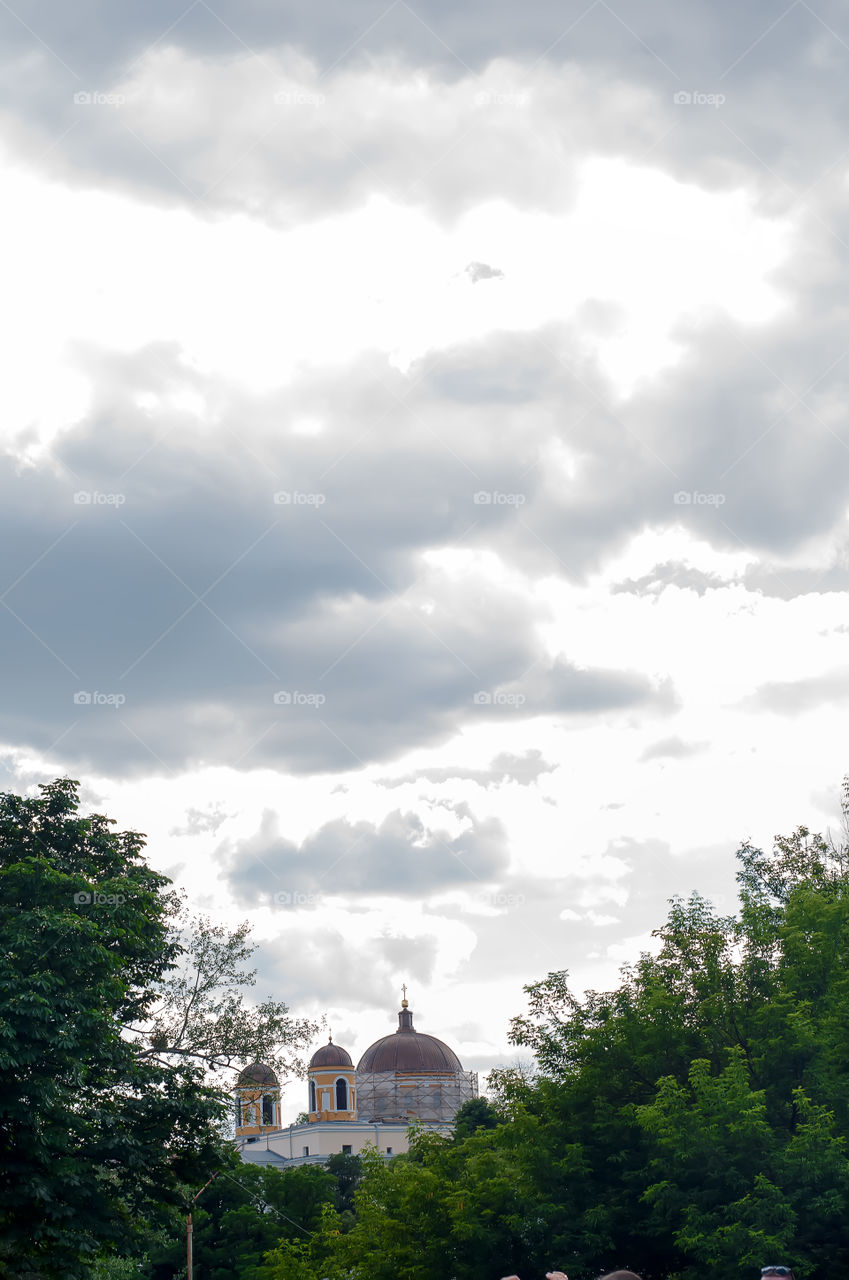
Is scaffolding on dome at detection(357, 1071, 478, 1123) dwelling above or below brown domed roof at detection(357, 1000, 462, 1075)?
below

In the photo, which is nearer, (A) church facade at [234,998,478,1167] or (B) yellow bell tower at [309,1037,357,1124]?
(A) church facade at [234,998,478,1167]

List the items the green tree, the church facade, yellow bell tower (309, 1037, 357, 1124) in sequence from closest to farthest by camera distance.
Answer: the green tree < the church facade < yellow bell tower (309, 1037, 357, 1124)

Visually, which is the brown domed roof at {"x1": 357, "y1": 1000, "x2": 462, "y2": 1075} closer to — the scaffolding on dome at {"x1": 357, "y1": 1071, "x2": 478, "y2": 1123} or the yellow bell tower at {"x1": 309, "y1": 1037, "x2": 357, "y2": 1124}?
the scaffolding on dome at {"x1": 357, "y1": 1071, "x2": 478, "y2": 1123}

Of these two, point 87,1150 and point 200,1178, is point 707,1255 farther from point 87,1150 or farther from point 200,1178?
point 87,1150

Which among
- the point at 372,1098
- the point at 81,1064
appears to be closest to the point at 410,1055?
the point at 372,1098

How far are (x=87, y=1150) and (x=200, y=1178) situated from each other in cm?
270

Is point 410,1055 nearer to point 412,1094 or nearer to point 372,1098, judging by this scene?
point 412,1094

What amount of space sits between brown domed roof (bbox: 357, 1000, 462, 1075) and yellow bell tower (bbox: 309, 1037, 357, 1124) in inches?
95.3

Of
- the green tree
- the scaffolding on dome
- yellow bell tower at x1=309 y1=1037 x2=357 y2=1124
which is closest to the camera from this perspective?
the green tree

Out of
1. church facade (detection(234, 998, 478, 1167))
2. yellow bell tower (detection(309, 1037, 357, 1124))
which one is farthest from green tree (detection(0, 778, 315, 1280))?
yellow bell tower (detection(309, 1037, 357, 1124))

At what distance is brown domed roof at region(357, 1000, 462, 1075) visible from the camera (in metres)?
99.8

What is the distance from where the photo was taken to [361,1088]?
102062mm

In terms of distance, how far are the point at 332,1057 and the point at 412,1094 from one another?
7166 mm

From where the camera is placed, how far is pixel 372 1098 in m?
101
